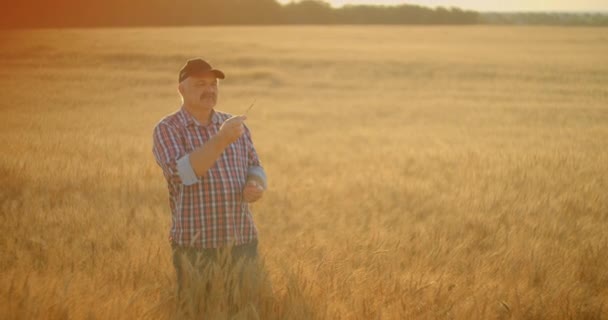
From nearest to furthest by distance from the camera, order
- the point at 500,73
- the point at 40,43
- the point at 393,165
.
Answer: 1. the point at 393,165
2. the point at 500,73
3. the point at 40,43

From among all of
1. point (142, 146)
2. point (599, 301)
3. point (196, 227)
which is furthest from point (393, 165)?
point (196, 227)

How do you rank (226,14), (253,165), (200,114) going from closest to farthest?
(200,114) → (253,165) → (226,14)

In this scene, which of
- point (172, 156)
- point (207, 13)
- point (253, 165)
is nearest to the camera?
point (172, 156)

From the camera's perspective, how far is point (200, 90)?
2750 millimetres

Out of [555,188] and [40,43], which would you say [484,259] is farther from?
[40,43]

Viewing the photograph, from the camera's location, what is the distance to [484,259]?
12.9 feet

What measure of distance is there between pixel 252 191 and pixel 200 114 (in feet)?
1.47

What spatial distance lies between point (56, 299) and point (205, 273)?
2.01ft

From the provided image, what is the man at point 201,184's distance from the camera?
2.71m

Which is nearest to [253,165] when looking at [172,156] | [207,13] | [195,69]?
[172,156]

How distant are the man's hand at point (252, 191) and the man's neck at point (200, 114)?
37 centimetres

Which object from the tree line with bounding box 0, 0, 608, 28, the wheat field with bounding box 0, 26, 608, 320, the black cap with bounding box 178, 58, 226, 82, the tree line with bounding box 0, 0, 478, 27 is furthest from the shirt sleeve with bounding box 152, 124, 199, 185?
the tree line with bounding box 0, 0, 478, 27

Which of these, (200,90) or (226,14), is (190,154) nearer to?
(200,90)

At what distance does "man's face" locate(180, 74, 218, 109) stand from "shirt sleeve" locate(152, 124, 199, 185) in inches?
6.7
